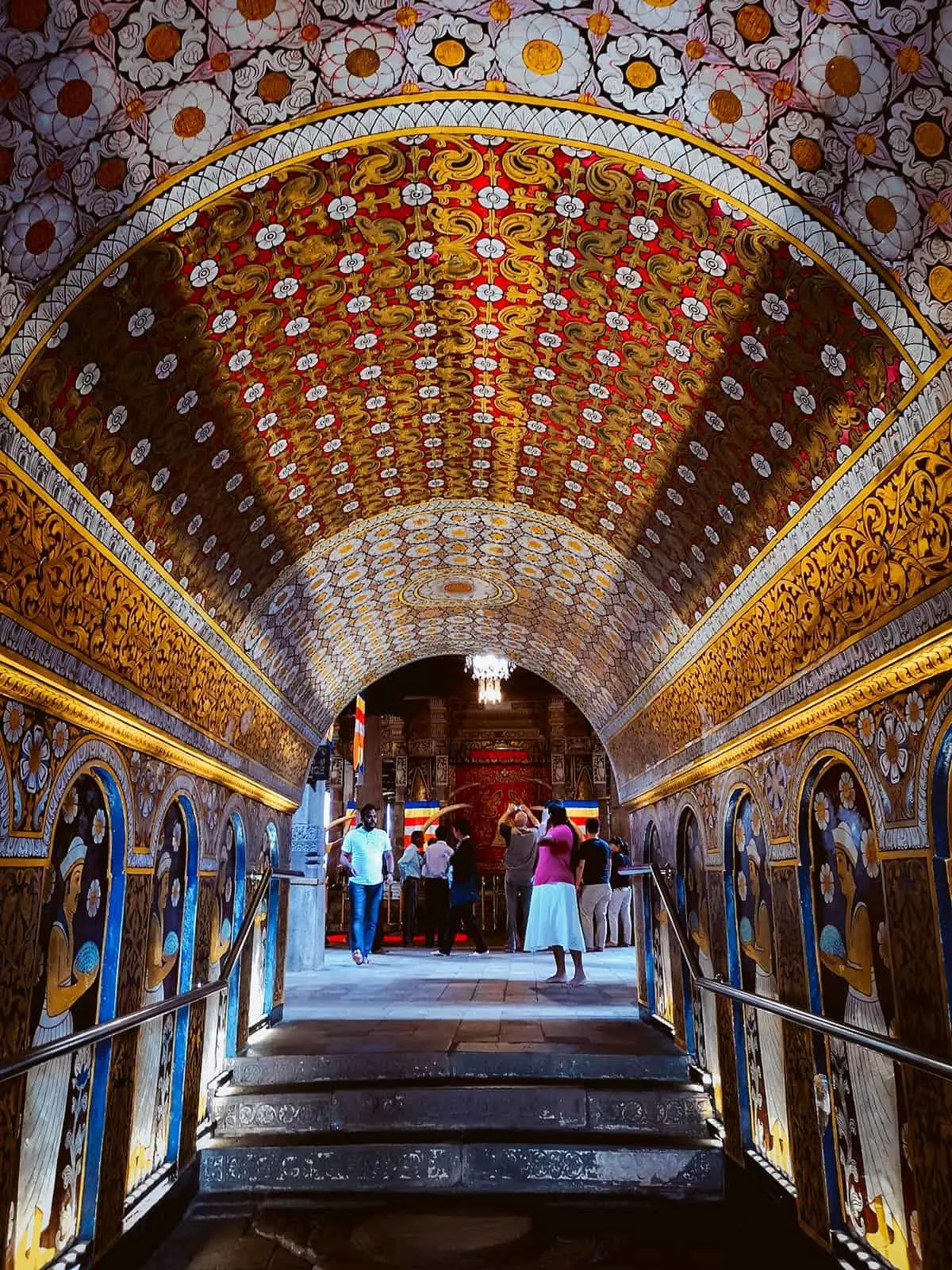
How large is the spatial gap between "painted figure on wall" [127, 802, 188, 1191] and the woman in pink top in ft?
11.3

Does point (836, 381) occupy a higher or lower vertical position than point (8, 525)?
higher

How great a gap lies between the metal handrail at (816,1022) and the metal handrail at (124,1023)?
273 centimetres

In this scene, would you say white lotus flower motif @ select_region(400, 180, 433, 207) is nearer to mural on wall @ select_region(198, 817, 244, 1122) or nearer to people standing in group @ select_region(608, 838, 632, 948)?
mural on wall @ select_region(198, 817, 244, 1122)

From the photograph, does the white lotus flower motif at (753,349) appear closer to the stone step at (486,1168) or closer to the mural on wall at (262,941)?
the stone step at (486,1168)

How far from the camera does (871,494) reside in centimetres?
324

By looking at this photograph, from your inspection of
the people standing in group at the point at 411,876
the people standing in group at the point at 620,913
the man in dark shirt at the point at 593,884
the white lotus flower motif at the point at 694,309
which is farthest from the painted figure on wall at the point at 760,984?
the people standing in group at the point at 411,876

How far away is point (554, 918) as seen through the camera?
25.5ft

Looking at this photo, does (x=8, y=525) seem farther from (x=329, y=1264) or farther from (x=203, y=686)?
(x=329, y=1264)

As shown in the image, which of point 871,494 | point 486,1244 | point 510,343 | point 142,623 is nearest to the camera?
point 871,494

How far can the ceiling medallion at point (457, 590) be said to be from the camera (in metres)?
7.91

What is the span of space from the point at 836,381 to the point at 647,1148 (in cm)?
400

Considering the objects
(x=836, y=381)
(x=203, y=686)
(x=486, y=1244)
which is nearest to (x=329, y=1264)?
(x=486, y=1244)

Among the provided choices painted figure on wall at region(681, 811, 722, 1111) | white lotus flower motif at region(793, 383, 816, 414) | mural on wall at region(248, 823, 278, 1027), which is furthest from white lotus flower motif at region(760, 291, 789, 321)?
mural on wall at region(248, 823, 278, 1027)

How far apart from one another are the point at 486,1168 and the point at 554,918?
3155 mm
